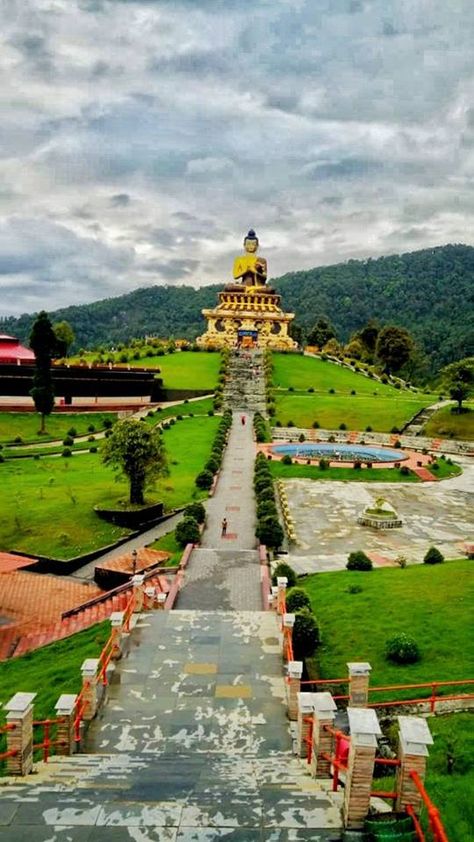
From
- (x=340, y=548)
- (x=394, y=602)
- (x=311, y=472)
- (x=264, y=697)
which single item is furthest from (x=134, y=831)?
(x=311, y=472)

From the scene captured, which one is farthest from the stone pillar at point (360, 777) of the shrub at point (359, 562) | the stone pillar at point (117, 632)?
the shrub at point (359, 562)

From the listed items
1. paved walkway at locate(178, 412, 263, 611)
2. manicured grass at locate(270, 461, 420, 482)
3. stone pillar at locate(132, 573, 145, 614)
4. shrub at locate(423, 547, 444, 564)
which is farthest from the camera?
manicured grass at locate(270, 461, 420, 482)

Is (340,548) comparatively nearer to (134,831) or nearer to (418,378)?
(134,831)

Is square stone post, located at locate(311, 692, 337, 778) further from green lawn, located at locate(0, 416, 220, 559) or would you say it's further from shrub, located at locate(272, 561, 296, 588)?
green lawn, located at locate(0, 416, 220, 559)

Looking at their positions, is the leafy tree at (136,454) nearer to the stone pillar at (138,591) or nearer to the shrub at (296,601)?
the stone pillar at (138,591)

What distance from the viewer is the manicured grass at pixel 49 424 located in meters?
45.4

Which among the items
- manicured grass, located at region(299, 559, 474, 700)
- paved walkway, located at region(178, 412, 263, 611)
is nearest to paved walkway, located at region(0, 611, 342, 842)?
manicured grass, located at region(299, 559, 474, 700)

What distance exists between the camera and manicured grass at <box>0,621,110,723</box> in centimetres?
1312

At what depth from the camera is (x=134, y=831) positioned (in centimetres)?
595

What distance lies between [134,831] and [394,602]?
12.2 m

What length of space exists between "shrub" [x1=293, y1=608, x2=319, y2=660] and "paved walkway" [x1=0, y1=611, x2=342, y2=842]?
52cm

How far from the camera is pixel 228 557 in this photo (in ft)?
71.4

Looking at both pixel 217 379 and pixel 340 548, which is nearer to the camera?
pixel 340 548

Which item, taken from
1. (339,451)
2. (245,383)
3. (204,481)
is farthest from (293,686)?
(245,383)
